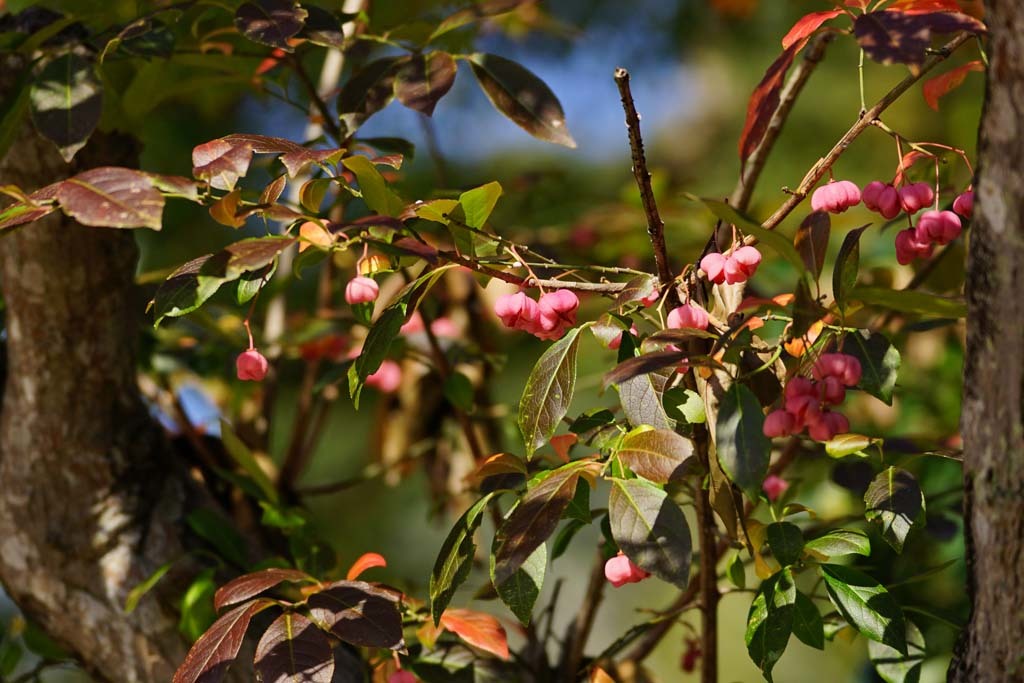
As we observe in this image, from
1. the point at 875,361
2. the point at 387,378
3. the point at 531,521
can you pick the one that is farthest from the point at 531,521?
the point at 387,378

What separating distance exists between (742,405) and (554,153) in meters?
2.16

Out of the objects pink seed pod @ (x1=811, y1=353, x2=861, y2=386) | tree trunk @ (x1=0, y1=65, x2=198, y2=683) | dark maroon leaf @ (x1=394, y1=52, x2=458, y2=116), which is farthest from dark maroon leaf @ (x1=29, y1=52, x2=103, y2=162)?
pink seed pod @ (x1=811, y1=353, x2=861, y2=386)

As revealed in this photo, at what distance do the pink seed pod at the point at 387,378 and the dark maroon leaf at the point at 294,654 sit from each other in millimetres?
602

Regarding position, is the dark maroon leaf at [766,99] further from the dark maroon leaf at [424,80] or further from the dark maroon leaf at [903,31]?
the dark maroon leaf at [424,80]

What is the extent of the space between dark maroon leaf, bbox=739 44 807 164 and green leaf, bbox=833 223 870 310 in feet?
0.30

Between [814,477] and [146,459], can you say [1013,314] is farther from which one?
[814,477]

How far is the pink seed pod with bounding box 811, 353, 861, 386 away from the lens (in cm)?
59

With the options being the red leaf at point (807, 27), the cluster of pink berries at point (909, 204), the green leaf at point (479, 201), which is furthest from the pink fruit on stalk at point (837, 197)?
the green leaf at point (479, 201)

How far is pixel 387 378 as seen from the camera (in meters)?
1.31

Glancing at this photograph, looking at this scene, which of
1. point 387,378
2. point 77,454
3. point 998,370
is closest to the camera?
point 998,370

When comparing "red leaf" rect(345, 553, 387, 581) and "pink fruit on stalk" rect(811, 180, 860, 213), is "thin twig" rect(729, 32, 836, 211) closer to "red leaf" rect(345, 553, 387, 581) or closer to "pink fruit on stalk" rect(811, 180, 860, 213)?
"pink fruit on stalk" rect(811, 180, 860, 213)

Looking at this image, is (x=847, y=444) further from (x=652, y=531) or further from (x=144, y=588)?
(x=144, y=588)

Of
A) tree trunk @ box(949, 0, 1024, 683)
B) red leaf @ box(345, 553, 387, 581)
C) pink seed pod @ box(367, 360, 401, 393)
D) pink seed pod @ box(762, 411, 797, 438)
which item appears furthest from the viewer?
pink seed pod @ box(367, 360, 401, 393)

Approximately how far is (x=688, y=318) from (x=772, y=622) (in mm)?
224
